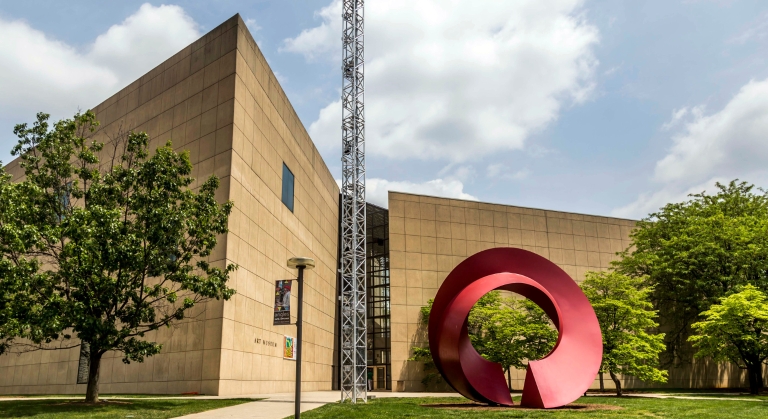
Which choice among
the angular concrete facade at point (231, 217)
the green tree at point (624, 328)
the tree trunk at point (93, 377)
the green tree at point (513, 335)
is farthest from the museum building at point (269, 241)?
the green tree at point (624, 328)

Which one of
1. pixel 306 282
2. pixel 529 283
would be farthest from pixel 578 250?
pixel 529 283

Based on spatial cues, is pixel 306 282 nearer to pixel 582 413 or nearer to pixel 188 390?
pixel 188 390

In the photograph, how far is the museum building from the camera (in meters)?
27.6

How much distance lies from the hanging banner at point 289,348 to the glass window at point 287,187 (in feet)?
27.9

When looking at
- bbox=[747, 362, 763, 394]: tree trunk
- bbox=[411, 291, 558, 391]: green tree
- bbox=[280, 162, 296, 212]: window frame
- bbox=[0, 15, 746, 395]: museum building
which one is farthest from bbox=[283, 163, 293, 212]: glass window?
bbox=[747, 362, 763, 394]: tree trunk

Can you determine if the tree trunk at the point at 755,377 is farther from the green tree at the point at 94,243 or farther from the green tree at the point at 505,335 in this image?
the green tree at the point at 94,243


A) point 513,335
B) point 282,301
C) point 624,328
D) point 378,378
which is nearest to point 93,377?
point 282,301

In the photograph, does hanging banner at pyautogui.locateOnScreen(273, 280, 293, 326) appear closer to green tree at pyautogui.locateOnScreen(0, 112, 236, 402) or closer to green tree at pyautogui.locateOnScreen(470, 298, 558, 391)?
green tree at pyautogui.locateOnScreen(0, 112, 236, 402)

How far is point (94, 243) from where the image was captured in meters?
17.8

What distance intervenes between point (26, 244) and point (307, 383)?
24.6 meters

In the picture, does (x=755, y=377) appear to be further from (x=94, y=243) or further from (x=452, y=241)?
(x=94, y=243)

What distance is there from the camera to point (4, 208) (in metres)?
17.9

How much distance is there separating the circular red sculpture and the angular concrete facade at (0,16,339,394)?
11708 millimetres

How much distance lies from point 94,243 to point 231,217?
986cm
